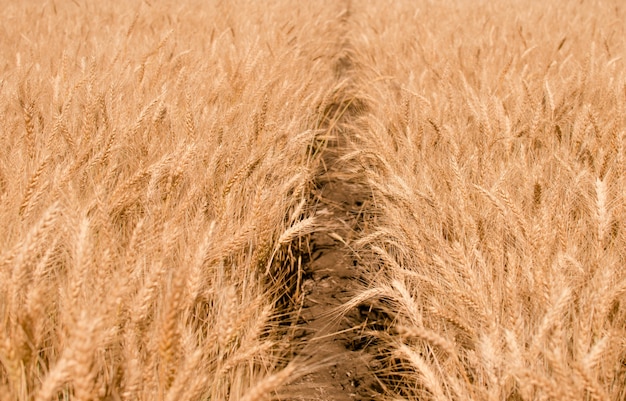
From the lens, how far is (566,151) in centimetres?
181

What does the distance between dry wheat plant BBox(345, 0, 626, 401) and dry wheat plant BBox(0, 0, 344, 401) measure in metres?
0.34

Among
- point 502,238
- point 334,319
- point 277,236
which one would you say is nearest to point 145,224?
point 277,236

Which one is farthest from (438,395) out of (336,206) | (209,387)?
(336,206)

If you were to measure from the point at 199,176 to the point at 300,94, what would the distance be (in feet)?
3.22

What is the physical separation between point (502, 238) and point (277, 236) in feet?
2.42

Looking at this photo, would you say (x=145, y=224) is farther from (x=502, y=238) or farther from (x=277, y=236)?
(x=502, y=238)

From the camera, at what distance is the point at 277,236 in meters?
1.74

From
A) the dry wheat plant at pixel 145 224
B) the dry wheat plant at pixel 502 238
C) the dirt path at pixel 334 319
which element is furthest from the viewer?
the dirt path at pixel 334 319

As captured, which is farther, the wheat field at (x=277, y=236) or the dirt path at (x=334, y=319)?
the dirt path at (x=334, y=319)

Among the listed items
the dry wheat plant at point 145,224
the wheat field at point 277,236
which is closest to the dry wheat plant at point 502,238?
the wheat field at point 277,236

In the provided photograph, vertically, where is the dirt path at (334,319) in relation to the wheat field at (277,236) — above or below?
below

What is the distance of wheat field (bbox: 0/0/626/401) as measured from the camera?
925 millimetres

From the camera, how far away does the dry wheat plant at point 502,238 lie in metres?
1.00

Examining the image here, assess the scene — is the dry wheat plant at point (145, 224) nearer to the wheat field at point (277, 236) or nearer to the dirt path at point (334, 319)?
the wheat field at point (277, 236)
